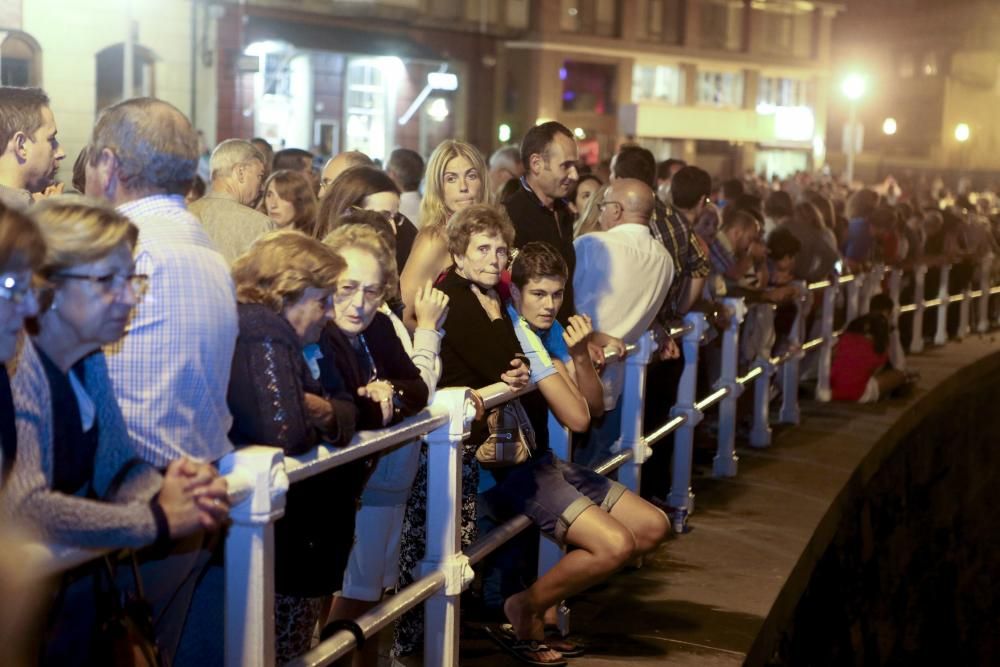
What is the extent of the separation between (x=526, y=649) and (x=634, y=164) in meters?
3.42

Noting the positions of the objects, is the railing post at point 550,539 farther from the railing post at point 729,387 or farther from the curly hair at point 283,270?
the railing post at point 729,387

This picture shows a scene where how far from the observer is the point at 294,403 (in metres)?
3.37

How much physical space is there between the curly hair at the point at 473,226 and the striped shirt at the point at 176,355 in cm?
173

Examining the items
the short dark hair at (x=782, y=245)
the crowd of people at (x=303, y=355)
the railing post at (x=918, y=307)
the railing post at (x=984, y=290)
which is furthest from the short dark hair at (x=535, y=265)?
the railing post at (x=984, y=290)

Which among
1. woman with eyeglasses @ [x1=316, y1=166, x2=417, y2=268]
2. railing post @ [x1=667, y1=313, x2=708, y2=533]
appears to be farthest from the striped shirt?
railing post @ [x1=667, y1=313, x2=708, y2=533]

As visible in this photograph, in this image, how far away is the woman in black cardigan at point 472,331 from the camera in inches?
Answer: 193

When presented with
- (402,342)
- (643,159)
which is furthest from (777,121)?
(402,342)

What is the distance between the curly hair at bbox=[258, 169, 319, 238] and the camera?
253 inches

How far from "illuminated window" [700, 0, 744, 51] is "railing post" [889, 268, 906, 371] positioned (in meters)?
35.3

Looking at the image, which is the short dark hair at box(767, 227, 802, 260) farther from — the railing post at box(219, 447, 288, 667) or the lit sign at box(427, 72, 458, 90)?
the lit sign at box(427, 72, 458, 90)

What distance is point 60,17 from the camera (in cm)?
2552

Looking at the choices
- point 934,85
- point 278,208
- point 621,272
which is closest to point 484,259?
point 621,272

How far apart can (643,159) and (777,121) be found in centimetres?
4577

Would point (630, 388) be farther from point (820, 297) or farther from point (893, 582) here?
point (820, 297)
